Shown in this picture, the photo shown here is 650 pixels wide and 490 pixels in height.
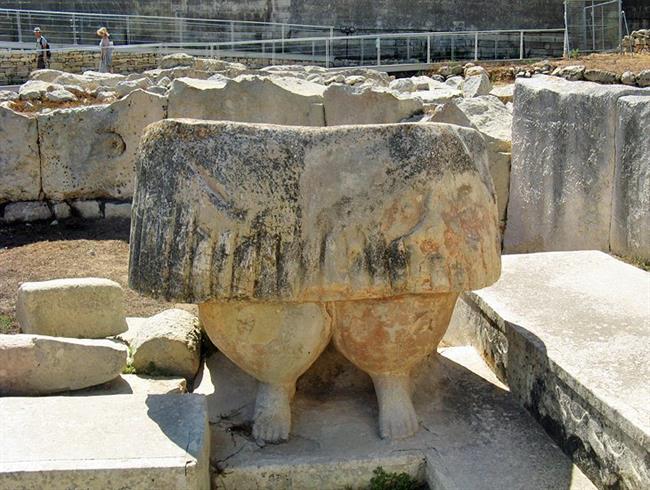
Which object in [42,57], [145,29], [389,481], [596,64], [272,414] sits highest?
[145,29]

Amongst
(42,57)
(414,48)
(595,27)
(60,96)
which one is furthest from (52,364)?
(414,48)

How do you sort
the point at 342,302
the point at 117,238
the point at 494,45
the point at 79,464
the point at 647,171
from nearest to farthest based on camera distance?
the point at 79,464 < the point at 342,302 < the point at 647,171 < the point at 117,238 < the point at 494,45

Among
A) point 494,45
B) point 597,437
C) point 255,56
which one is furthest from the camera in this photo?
point 494,45

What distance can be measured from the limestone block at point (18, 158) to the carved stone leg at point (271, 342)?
4.73 meters

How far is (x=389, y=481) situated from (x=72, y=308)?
1981 mm

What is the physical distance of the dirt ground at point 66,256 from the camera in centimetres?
531

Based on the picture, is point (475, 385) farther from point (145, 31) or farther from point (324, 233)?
point (145, 31)

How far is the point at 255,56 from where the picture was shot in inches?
688

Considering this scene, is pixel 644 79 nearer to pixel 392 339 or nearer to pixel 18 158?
pixel 18 158

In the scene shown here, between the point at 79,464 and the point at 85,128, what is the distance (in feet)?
16.7

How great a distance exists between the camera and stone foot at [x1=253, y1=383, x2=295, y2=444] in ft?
9.95

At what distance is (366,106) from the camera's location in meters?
6.85

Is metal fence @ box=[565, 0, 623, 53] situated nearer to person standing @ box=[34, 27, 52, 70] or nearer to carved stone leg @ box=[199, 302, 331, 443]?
person standing @ box=[34, 27, 52, 70]

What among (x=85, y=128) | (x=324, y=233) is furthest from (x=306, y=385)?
(x=85, y=128)
